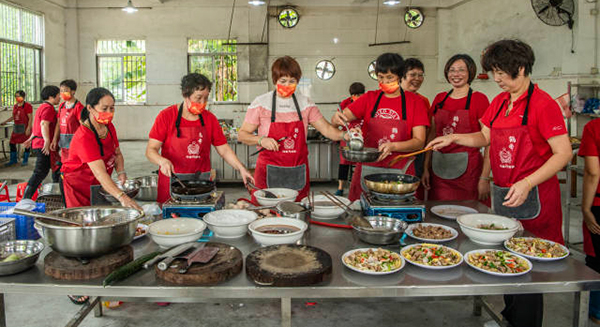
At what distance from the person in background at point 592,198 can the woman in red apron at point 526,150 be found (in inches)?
21.2

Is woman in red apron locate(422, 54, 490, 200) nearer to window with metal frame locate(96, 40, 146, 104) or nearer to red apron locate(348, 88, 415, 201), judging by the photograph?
red apron locate(348, 88, 415, 201)

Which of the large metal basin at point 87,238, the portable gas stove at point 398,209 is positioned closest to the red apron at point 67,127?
the large metal basin at point 87,238

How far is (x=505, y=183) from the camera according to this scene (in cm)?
255

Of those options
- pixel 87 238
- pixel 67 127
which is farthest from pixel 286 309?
pixel 67 127

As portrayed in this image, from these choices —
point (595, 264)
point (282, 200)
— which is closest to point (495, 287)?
point (282, 200)

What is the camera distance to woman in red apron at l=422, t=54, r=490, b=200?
3356 millimetres

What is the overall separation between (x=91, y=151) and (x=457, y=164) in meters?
2.56

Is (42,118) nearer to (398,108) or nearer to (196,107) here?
(196,107)

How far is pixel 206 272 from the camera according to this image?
170 centimetres

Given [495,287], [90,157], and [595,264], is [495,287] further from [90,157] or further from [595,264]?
[90,157]

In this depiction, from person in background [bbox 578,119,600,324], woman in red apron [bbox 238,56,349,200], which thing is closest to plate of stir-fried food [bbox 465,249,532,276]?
person in background [bbox 578,119,600,324]

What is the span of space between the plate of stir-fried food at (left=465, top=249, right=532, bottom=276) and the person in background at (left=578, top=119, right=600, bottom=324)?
1.28 m

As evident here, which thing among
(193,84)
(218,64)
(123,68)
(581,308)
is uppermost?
(218,64)

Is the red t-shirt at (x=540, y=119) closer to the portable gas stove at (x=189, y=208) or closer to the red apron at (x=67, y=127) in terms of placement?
the portable gas stove at (x=189, y=208)
